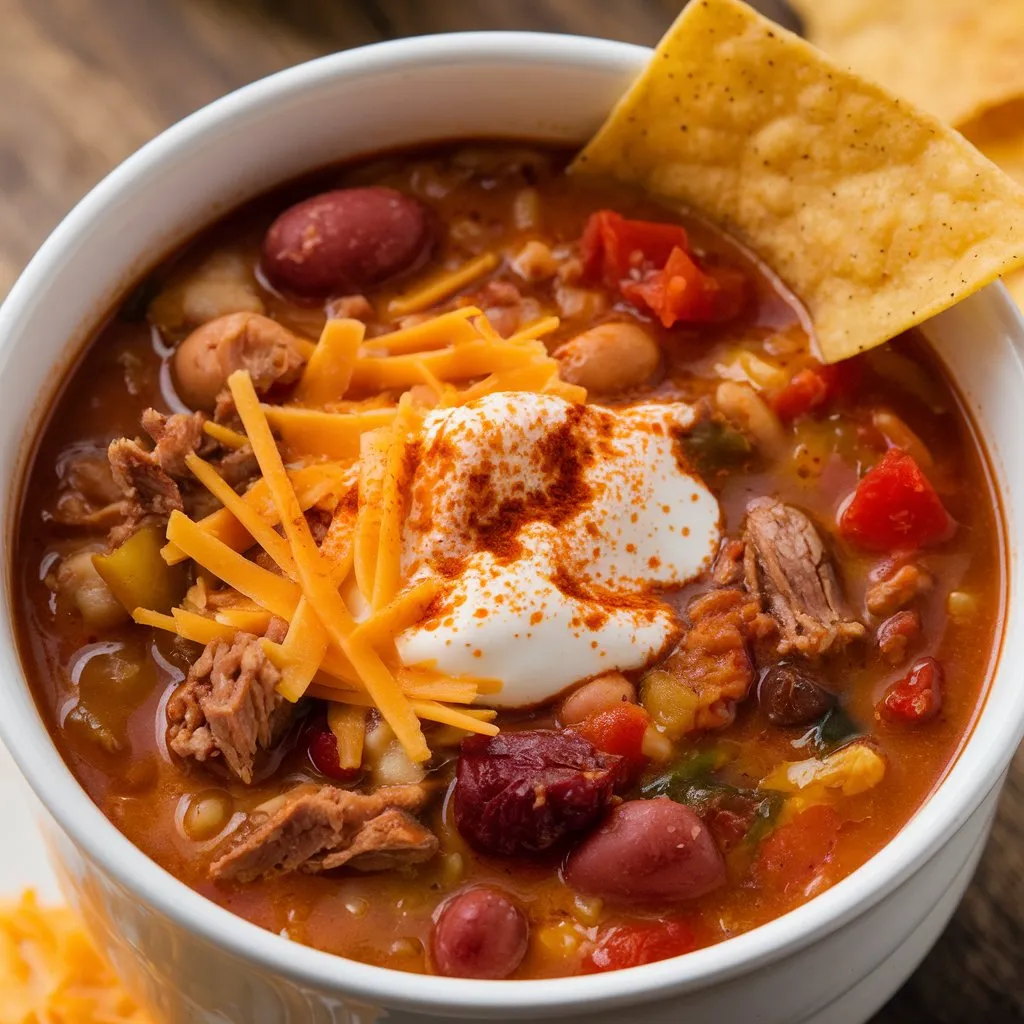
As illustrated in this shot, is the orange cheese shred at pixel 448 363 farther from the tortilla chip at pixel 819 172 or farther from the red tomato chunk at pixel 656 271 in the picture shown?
the tortilla chip at pixel 819 172

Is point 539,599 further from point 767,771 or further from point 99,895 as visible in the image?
point 99,895

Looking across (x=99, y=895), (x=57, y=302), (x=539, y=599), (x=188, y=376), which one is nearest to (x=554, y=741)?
(x=539, y=599)

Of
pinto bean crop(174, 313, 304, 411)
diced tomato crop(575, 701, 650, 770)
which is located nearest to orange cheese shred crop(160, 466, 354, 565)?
pinto bean crop(174, 313, 304, 411)

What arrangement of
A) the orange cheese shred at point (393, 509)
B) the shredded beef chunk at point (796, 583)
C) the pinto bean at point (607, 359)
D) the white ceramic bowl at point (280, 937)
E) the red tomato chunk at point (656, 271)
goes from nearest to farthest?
the white ceramic bowl at point (280, 937), the orange cheese shred at point (393, 509), the shredded beef chunk at point (796, 583), the pinto bean at point (607, 359), the red tomato chunk at point (656, 271)

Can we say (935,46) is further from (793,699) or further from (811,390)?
(793,699)

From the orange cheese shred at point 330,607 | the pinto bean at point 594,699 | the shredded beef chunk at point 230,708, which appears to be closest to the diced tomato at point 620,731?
the pinto bean at point 594,699

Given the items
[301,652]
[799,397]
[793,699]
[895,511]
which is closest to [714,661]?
[793,699]
